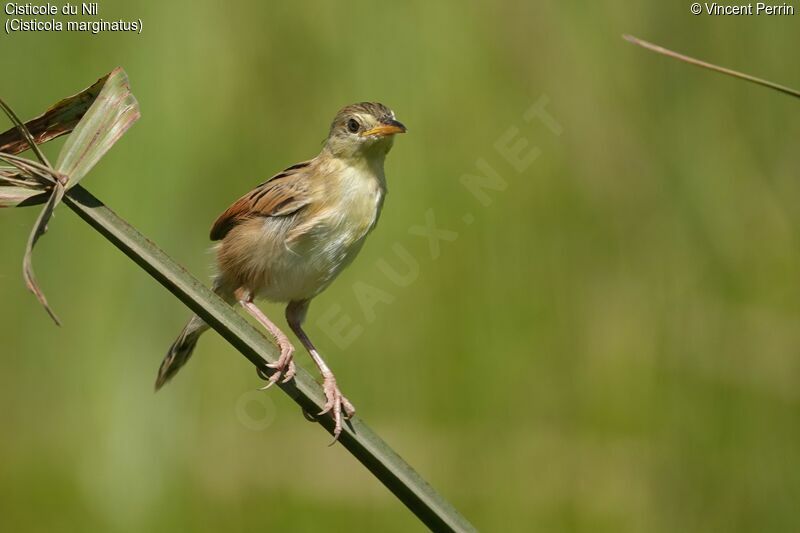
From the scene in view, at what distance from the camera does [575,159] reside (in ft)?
14.2

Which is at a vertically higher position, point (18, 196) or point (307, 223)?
point (18, 196)

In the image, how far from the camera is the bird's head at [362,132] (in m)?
3.54

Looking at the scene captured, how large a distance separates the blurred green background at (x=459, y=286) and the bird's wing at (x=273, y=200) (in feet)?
1.32

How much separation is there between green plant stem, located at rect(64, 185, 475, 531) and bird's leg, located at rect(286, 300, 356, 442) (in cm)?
68

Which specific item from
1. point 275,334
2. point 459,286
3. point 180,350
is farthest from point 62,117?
point 459,286

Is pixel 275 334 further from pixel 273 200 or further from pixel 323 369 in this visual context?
pixel 273 200

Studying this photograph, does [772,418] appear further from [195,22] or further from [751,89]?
[195,22]

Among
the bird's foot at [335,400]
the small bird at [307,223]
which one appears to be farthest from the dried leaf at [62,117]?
the small bird at [307,223]

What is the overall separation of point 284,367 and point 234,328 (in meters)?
0.76

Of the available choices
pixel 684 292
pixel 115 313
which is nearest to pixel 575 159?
pixel 684 292

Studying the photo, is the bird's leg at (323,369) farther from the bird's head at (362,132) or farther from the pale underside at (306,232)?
the bird's head at (362,132)

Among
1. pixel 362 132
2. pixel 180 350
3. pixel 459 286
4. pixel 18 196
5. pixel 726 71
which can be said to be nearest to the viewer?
pixel 726 71

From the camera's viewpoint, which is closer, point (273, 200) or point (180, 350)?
point (273, 200)

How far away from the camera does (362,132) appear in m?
3.54
